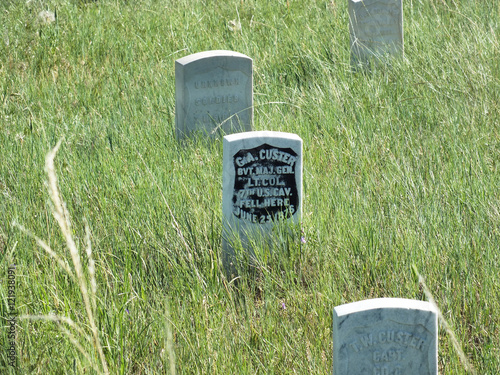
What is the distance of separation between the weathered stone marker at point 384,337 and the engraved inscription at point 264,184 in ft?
3.76

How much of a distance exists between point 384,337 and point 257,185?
1.26 metres

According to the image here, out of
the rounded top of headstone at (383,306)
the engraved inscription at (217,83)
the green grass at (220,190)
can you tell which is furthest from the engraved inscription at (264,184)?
the engraved inscription at (217,83)

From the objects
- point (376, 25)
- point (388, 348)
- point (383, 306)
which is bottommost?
point (388, 348)

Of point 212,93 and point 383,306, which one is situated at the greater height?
point 212,93

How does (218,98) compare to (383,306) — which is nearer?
(383,306)

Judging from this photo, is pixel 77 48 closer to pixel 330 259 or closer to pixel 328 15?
pixel 328 15

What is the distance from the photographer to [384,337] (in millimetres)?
1860

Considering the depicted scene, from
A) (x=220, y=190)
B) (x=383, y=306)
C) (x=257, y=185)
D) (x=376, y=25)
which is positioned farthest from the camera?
(x=376, y=25)

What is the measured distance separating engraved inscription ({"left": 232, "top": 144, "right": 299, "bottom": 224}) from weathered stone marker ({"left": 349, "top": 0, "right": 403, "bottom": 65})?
9.25ft

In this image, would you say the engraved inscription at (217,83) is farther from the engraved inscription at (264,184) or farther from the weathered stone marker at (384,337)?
the weathered stone marker at (384,337)

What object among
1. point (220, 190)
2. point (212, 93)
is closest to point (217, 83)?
point (212, 93)

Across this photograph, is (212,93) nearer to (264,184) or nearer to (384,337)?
(264,184)

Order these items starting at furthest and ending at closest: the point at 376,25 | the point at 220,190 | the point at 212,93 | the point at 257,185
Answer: the point at 376,25, the point at 212,93, the point at 220,190, the point at 257,185

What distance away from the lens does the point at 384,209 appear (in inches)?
125
